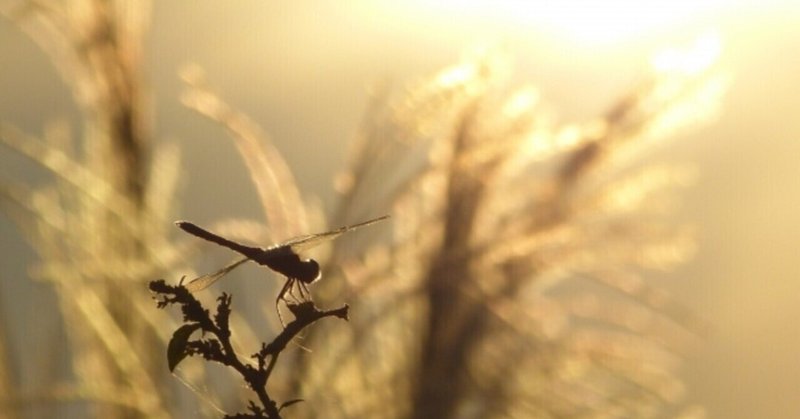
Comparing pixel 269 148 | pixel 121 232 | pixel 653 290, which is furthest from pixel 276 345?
pixel 653 290

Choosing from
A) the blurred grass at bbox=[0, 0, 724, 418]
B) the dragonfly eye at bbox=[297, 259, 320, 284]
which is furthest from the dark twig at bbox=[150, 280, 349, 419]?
the blurred grass at bbox=[0, 0, 724, 418]

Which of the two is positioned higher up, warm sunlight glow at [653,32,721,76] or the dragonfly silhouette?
warm sunlight glow at [653,32,721,76]

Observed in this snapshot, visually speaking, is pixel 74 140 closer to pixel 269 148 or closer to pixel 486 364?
pixel 269 148

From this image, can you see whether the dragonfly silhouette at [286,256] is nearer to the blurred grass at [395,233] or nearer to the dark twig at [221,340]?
the dark twig at [221,340]

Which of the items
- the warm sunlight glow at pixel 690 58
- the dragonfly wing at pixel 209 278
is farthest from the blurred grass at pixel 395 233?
the dragonfly wing at pixel 209 278

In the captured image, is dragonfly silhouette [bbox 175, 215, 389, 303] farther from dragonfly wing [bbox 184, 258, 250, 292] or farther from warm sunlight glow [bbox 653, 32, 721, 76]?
warm sunlight glow [bbox 653, 32, 721, 76]

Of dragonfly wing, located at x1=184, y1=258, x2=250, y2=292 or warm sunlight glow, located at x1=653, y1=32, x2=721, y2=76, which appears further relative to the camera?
warm sunlight glow, located at x1=653, y1=32, x2=721, y2=76

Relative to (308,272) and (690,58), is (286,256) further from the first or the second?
(690,58)
